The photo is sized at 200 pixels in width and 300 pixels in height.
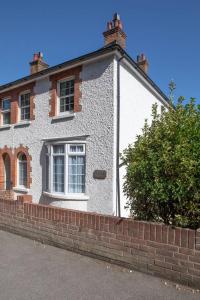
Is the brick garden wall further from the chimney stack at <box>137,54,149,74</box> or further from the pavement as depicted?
the chimney stack at <box>137,54,149,74</box>

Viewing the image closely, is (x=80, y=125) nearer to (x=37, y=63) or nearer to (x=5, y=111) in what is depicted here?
(x=37, y=63)

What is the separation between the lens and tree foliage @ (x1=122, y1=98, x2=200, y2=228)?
16.3ft

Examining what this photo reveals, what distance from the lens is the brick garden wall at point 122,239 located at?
4406 millimetres

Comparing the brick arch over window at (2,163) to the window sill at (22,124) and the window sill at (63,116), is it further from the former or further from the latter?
the window sill at (63,116)

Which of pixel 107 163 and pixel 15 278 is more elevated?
pixel 107 163

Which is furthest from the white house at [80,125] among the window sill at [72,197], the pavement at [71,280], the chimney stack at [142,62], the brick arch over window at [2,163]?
the pavement at [71,280]

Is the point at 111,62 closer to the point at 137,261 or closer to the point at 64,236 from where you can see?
the point at 64,236

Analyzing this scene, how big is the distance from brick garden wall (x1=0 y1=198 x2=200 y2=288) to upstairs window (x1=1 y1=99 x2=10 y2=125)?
26.4 ft

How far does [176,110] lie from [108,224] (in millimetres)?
3169

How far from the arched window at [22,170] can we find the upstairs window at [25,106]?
1.90m

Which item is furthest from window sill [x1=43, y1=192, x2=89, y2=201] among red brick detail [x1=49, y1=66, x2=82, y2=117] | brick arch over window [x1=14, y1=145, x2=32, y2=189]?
red brick detail [x1=49, y1=66, x2=82, y2=117]

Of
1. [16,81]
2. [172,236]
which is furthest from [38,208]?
[16,81]

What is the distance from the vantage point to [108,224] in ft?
17.8

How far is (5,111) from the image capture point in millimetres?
14023
